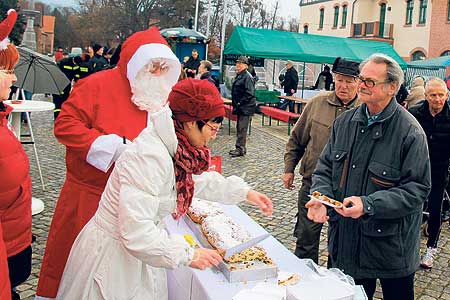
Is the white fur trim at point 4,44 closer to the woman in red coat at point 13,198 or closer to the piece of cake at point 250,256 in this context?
the woman in red coat at point 13,198

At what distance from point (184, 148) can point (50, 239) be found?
1288 mm

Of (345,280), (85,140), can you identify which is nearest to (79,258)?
(85,140)

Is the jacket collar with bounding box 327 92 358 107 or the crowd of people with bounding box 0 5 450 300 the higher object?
the jacket collar with bounding box 327 92 358 107

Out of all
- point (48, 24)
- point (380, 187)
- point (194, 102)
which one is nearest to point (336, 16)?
point (380, 187)

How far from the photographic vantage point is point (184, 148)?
1.91 metres

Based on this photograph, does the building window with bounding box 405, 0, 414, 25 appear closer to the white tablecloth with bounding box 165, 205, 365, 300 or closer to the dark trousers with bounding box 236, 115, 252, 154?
the dark trousers with bounding box 236, 115, 252, 154

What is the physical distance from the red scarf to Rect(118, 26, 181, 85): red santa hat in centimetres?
71

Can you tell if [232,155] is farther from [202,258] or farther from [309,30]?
[309,30]

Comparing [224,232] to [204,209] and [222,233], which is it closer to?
[222,233]

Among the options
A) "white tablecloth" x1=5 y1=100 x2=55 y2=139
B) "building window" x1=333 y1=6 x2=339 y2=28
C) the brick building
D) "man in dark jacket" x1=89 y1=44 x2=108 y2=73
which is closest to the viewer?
"white tablecloth" x1=5 y1=100 x2=55 y2=139

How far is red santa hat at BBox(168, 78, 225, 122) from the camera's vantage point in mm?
1874

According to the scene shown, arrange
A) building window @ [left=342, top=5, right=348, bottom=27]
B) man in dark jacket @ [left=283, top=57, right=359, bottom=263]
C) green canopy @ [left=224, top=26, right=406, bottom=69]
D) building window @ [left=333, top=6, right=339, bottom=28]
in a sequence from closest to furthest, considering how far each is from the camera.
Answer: man in dark jacket @ [left=283, top=57, right=359, bottom=263], green canopy @ [left=224, top=26, right=406, bottom=69], building window @ [left=342, top=5, right=348, bottom=27], building window @ [left=333, top=6, right=339, bottom=28]

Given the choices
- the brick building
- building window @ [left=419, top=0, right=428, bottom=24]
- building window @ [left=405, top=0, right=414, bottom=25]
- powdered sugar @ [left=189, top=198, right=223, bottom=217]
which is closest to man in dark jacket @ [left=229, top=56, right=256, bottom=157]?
powdered sugar @ [left=189, top=198, right=223, bottom=217]

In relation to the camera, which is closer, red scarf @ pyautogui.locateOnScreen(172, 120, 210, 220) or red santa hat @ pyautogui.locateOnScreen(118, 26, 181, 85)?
red scarf @ pyautogui.locateOnScreen(172, 120, 210, 220)
